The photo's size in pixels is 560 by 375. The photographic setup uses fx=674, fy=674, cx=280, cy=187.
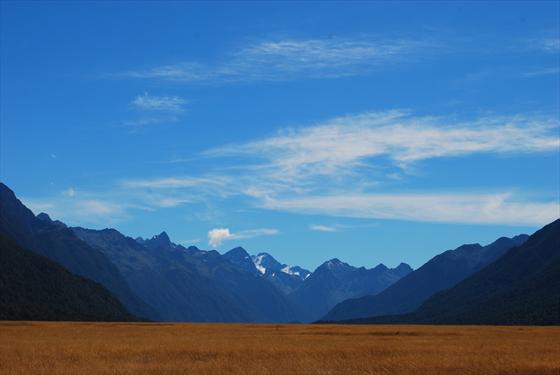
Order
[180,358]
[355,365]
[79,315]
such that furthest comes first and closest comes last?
1. [79,315]
2. [180,358]
3. [355,365]

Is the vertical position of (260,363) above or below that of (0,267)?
below

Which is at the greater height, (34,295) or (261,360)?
(34,295)

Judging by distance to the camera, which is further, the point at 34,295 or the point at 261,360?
the point at 34,295

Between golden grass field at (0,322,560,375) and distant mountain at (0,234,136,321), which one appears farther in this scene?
distant mountain at (0,234,136,321)

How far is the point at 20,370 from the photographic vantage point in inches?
1217

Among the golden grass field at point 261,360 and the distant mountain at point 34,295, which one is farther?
the distant mountain at point 34,295

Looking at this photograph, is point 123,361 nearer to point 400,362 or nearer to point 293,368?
point 293,368

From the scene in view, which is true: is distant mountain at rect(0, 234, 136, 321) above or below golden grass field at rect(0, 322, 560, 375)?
above

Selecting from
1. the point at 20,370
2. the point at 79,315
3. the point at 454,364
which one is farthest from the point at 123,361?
the point at 79,315

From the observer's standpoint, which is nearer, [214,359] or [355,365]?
[355,365]

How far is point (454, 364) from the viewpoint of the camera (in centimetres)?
3388

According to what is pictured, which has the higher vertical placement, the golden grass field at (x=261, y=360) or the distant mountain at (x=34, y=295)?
the distant mountain at (x=34, y=295)

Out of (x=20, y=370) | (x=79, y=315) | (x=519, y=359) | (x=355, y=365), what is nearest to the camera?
(x=20, y=370)

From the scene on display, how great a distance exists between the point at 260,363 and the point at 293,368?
326 cm
